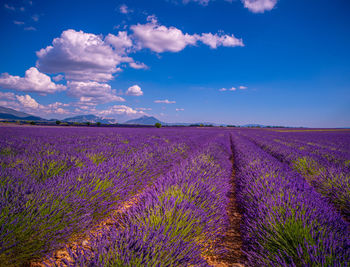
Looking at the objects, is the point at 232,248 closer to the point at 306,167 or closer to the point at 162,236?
the point at 162,236

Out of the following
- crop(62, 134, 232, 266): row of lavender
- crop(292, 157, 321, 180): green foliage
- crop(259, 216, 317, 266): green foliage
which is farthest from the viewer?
crop(292, 157, 321, 180): green foliage

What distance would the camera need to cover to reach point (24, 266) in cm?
143

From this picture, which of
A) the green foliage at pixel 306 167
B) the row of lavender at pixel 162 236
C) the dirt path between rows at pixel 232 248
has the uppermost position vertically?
the row of lavender at pixel 162 236

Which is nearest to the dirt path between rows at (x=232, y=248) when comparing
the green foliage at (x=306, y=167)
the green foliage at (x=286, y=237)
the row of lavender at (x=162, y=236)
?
the row of lavender at (x=162, y=236)

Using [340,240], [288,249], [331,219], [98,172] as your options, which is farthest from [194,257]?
[98,172]

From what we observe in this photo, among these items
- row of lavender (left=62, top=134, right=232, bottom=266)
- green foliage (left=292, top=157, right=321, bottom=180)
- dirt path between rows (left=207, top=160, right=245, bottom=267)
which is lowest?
dirt path between rows (left=207, top=160, right=245, bottom=267)

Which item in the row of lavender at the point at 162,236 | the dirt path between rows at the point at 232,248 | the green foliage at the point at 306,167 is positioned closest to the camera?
the row of lavender at the point at 162,236

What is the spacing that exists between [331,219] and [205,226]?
126 centimetres

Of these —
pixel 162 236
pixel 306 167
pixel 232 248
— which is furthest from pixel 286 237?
pixel 306 167

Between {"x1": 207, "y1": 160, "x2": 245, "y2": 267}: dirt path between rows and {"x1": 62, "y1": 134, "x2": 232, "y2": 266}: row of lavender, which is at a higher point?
{"x1": 62, "y1": 134, "x2": 232, "y2": 266}: row of lavender

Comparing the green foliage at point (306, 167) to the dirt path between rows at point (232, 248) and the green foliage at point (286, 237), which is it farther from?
the green foliage at point (286, 237)

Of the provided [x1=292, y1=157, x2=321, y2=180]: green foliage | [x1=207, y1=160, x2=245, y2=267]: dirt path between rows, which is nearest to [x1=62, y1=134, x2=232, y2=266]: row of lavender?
[x1=207, y1=160, x2=245, y2=267]: dirt path between rows

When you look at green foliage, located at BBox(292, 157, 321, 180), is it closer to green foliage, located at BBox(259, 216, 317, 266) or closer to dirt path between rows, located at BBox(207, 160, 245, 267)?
dirt path between rows, located at BBox(207, 160, 245, 267)

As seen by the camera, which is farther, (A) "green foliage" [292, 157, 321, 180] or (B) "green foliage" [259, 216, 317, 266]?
(A) "green foliage" [292, 157, 321, 180]
